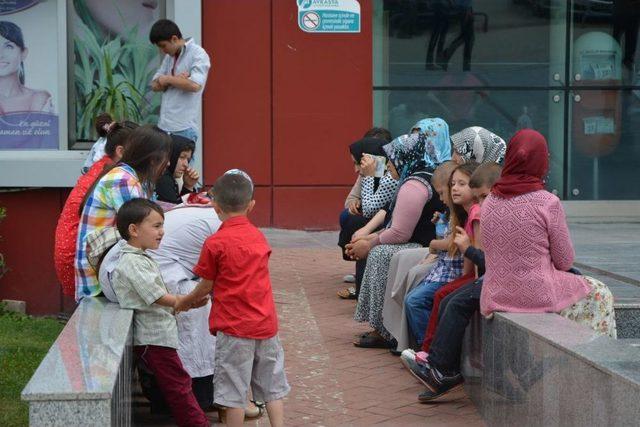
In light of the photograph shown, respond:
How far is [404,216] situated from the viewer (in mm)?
8242

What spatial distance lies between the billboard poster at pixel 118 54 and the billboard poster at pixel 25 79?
0.37 metres

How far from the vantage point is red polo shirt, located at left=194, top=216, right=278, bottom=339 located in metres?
5.85

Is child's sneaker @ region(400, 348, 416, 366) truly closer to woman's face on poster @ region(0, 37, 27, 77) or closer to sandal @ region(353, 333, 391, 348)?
sandal @ region(353, 333, 391, 348)

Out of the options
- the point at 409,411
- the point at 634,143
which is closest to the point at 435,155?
the point at 409,411

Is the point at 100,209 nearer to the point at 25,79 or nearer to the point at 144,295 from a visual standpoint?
the point at 144,295

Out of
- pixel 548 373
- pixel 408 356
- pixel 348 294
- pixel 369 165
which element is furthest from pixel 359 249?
pixel 548 373

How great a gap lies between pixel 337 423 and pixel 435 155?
2439mm

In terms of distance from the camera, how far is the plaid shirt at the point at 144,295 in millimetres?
5859

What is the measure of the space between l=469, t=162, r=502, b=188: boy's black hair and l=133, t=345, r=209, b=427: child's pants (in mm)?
1925

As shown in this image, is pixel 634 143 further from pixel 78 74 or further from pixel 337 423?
pixel 337 423

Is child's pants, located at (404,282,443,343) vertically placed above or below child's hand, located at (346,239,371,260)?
below

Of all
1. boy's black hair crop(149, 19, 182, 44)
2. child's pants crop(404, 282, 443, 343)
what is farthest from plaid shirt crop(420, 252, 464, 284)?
boy's black hair crop(149, 19, 182, 44)

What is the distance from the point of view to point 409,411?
687 centimetres

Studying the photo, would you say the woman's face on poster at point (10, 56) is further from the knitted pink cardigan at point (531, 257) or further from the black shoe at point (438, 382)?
the knitted pink cardigan at point (531, 257)
